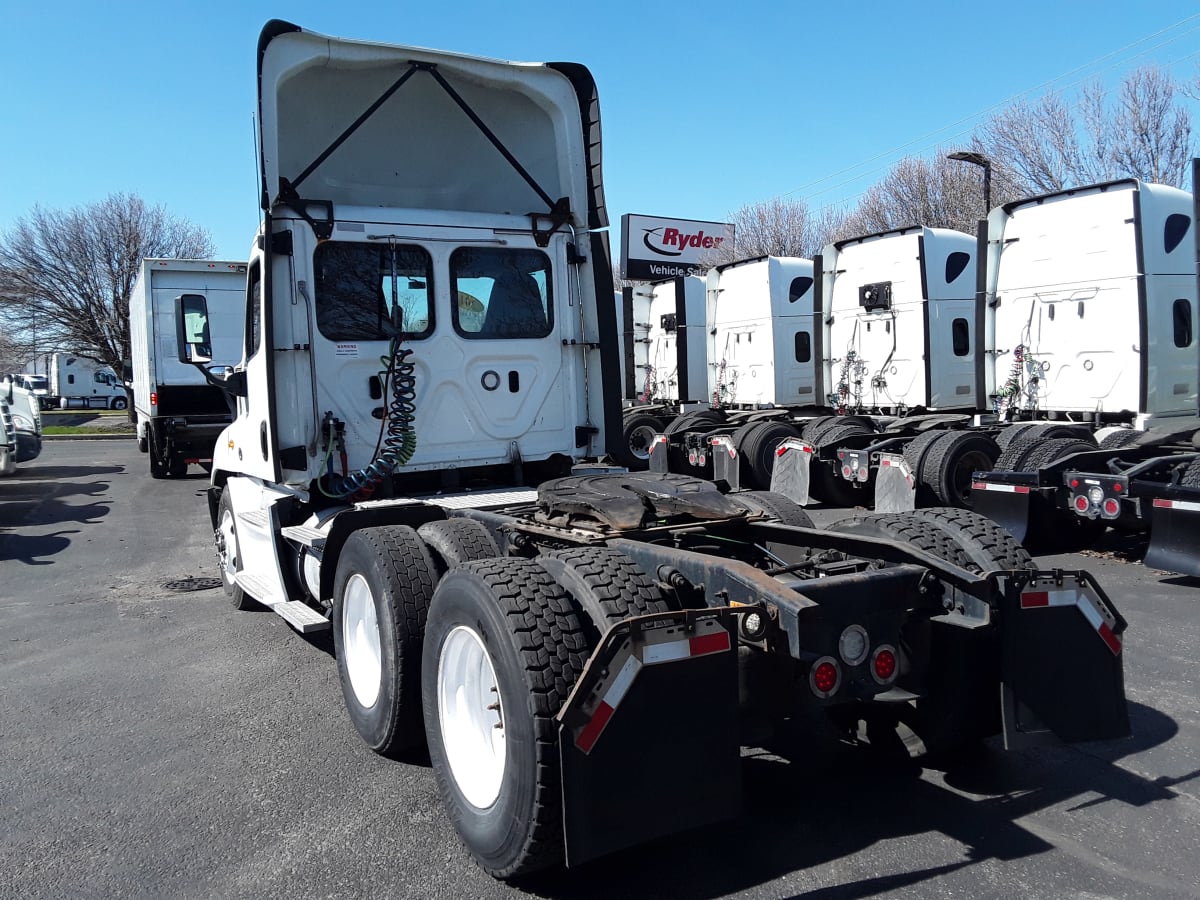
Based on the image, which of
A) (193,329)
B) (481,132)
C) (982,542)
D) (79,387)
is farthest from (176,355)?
(79,387)

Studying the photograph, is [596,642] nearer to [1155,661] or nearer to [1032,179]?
[1155,661]

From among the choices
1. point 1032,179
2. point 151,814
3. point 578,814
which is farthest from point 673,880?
point 1032,179

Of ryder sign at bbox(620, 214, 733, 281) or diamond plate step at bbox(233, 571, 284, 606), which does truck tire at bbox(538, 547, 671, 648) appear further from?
ryder sign at bbox(620, 214, 733, 281)

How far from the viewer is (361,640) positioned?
15.6 feet

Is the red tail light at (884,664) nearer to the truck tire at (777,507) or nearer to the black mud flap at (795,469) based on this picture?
the truck tire at (777,507)

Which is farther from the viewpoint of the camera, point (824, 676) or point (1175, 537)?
point (1175, 537)

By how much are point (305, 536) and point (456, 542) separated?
149cm

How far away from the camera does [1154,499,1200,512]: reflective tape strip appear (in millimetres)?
6952

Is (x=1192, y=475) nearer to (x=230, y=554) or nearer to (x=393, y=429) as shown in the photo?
(x=393, y=429)

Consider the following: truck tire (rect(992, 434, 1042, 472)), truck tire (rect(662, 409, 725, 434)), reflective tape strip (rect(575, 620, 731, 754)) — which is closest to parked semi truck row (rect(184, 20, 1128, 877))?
reflective tape strip (rect(575, 620, 731, 754))

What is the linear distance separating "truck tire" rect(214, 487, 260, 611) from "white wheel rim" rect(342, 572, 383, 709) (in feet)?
9.00

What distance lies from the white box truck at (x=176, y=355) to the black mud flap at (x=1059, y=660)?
14.8 m

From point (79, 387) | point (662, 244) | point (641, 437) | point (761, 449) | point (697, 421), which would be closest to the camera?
point (761, 449)

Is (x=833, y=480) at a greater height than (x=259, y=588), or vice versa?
(x=833, y=480)
